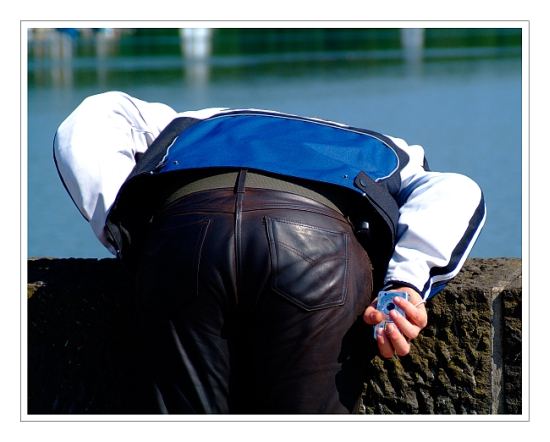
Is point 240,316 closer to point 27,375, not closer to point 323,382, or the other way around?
point 323,382

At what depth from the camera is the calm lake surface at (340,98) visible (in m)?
6.02

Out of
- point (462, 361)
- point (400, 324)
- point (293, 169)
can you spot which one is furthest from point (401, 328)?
point (462, 361)

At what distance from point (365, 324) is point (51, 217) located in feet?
14.3

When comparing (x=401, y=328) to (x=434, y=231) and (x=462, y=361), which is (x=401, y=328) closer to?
(x=434, y=231)

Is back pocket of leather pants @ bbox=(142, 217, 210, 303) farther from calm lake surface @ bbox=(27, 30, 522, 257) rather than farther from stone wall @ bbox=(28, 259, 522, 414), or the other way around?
calm lake surface @ bbox=(27, 30, 522, 257)

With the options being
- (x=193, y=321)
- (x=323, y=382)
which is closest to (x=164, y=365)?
(x=193, y=321)

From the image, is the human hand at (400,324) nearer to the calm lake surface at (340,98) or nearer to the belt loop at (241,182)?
the belt loop at (241,182)

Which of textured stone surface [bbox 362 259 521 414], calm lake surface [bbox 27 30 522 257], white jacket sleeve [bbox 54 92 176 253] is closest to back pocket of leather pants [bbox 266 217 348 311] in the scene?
white jacket sleeve [bbox 54 92 176 253]

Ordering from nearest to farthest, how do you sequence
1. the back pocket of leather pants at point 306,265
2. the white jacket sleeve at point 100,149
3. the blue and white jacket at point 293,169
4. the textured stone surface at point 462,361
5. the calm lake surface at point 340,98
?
the back pocket of leather pants at point 306,265, the blue and white jacket at point 293,169, the white jacket sleeve at point 100,149, the textured stone surface at point 462,361, the calm lake surface at point 340,98

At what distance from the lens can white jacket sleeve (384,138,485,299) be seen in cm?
208

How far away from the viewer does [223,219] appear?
195cm

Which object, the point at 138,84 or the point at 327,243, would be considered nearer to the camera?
the point at 327,243

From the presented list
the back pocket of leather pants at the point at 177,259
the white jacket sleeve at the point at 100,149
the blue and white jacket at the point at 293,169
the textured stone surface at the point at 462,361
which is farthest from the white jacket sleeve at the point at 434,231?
the white jacket sleeve at the point at 100,149

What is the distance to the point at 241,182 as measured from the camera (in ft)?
6.61
